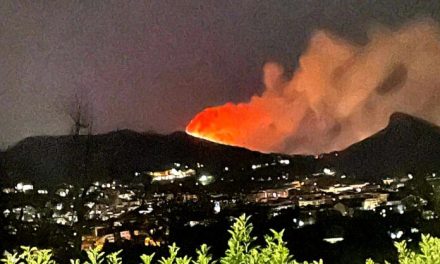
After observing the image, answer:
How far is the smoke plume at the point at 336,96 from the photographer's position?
2.67 meters

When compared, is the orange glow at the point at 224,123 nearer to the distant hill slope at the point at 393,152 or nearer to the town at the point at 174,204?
the town at the point at 174,204

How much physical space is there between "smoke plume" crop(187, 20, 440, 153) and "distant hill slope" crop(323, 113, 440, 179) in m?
0.04

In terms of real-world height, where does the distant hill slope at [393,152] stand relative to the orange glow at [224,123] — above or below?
below

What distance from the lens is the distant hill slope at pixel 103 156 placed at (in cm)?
256

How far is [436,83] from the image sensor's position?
9.29 ft

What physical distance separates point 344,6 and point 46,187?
143 centimetres

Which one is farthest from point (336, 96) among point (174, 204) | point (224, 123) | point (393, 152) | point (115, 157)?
point (115, 157)

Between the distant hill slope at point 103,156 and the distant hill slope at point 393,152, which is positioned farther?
the distant hill slope at point 393,152

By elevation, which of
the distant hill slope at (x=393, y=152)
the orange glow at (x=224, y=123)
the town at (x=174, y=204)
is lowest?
the town at (x=174, y=204)

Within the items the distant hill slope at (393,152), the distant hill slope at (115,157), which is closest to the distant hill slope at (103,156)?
the distant hill slope at (115,157)

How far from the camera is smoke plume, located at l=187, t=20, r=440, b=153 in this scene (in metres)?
2.67

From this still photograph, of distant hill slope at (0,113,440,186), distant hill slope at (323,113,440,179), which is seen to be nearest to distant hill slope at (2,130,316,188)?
distant hill slope at (0,113,440,186)

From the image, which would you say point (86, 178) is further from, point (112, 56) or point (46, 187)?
point (112, 56)

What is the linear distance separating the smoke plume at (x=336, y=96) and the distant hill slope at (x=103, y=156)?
0.09 m
